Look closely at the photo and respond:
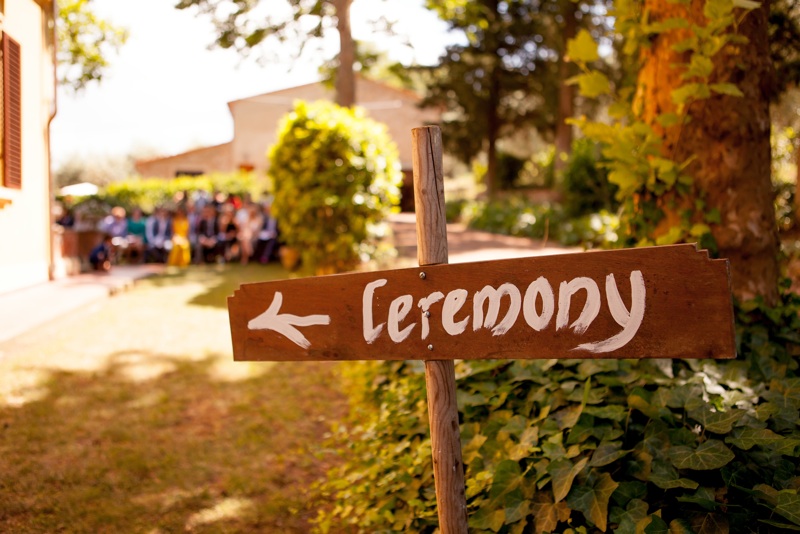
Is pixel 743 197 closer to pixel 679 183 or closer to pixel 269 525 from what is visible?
pixel 679 183

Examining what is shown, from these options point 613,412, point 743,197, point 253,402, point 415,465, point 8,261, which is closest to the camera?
point 613,412

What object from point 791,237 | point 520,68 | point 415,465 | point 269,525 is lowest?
point 269,525

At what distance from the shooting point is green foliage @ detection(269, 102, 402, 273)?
920cm

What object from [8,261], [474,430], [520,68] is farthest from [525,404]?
[520,68]

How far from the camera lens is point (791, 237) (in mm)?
9141

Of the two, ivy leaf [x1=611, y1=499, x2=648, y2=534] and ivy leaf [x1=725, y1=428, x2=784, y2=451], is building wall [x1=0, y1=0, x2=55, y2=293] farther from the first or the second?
ivy leaf [x1=725, y1=428, x2=784, y2=451]

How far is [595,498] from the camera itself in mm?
2277

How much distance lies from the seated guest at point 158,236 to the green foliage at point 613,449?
12971 millimetres

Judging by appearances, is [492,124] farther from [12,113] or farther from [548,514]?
[548,514]

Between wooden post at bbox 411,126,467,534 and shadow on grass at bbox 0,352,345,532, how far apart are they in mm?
1380

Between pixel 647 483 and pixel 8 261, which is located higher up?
pixel 8 261

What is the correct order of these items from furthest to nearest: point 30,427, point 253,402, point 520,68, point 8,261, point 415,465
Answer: point 520,68
point 8,261
point 253,402
point 30,427
point 415,465

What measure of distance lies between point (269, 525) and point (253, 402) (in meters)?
1.93

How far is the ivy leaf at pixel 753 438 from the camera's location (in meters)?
2.24
